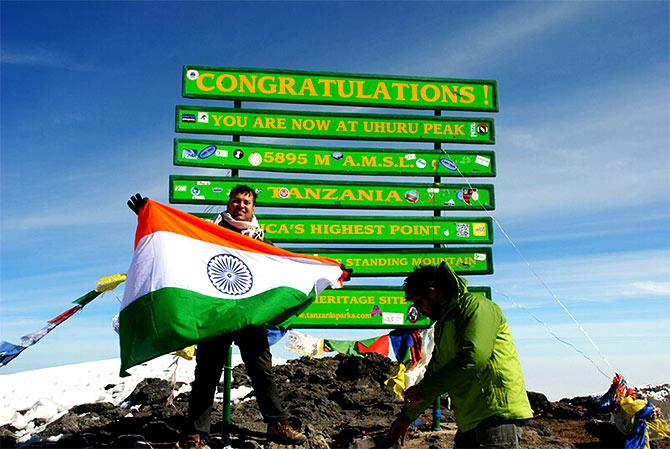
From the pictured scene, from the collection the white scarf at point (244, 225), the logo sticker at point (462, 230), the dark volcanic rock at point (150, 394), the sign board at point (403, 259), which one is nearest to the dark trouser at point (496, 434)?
the white scarf at point (244, 225)

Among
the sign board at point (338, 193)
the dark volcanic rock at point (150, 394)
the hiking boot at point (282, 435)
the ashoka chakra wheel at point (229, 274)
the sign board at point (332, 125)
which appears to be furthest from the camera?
the dark volcanic rock at point (150, 394)

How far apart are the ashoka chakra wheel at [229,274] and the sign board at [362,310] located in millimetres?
2449

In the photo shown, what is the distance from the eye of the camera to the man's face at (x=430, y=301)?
13.0 feet

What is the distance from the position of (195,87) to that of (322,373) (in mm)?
5770

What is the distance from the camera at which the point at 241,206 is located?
6.59 meters

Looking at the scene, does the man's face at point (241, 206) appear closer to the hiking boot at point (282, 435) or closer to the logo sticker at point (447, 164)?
the hiking boot at point (282, 435)

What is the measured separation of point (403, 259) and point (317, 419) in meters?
2.60

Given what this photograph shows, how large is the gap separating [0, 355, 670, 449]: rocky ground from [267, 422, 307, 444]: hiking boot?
0.08 metres

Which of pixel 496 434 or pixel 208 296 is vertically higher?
pixel 208 296

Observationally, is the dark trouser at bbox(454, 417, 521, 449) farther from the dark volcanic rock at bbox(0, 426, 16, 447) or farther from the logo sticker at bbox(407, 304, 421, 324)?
the dark volcanic rock at bbox(0, 426, 16, 447)

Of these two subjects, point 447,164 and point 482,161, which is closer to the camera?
point 447,164

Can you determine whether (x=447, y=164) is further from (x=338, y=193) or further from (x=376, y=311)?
(x=376, y=311)

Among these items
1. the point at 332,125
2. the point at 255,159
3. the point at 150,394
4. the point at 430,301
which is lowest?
the point at 150,394

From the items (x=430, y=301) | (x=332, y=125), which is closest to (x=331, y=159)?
(x=332, y=125)
